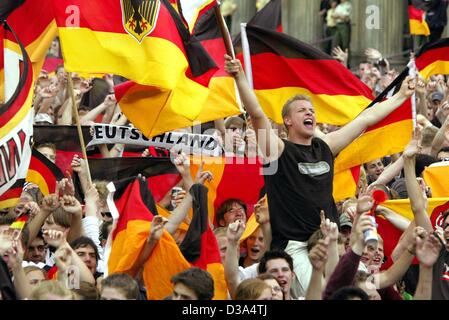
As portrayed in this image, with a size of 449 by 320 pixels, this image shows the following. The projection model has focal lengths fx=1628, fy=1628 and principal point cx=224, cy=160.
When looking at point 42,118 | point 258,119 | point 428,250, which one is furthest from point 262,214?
point 42,118

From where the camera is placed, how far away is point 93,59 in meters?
13.3

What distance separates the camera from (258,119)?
39.6ft

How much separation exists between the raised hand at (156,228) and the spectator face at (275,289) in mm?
1151

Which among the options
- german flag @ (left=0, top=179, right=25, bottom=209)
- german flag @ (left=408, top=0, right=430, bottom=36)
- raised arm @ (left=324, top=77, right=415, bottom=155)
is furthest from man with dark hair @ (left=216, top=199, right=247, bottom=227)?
german flag @ (left=408, top=0, right=430, bottom=36)

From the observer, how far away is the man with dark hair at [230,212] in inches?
540

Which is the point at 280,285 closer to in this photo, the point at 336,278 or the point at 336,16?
the point at 336,278

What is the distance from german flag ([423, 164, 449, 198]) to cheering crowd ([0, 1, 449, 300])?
0.13m

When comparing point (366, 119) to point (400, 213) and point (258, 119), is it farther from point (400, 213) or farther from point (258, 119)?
point (258, 119)

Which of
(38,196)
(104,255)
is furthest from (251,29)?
(104,255)

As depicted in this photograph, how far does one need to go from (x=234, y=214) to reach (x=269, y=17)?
109 inches

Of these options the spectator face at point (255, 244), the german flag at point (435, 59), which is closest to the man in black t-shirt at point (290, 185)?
the spectator face at point (255, 244)

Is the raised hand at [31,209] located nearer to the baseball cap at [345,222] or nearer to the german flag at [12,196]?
the german flag at [12,196]

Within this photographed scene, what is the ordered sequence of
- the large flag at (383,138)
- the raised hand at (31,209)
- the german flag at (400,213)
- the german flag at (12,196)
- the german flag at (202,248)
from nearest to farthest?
the german flag at (202,248) → the german flag at (12,196) → the raised hand at (31,209) → the german flag at (400,213) → the large flag at (383,138)
